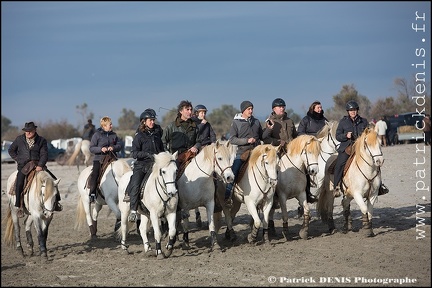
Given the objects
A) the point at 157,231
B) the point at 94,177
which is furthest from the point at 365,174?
the point at 94,177

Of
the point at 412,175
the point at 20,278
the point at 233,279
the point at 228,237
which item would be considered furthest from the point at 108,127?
the point at 412,175

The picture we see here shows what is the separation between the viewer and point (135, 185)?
13156mm

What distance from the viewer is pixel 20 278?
11875mm

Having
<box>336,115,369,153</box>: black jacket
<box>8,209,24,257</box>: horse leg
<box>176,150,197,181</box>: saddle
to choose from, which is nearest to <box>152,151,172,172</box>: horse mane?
<box>176,150,197,181</box>: saddle

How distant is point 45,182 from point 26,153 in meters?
1.09

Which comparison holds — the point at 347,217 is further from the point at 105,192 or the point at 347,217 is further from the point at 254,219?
the point at 105,192

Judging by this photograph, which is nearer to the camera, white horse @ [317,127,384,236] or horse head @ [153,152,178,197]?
horse head @ [153,152,178,197]

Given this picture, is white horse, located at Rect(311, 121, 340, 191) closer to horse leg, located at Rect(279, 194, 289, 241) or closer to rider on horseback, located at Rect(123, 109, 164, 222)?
horse leg, located at Rect(279, 194, 289, 241)

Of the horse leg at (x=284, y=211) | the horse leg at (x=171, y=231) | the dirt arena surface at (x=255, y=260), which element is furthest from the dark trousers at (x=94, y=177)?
the horse leg at (x=284, y=211)

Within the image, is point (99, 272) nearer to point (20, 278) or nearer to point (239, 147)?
point (20, 278)

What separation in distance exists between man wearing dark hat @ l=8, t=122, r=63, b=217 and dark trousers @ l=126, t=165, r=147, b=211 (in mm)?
2259

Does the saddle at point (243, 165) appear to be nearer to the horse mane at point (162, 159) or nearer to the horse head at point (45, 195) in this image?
the horse mane at point (162, 159)

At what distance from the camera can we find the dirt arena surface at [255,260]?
10.5 m

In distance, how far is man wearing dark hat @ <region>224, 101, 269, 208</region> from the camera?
14047 millimetres
